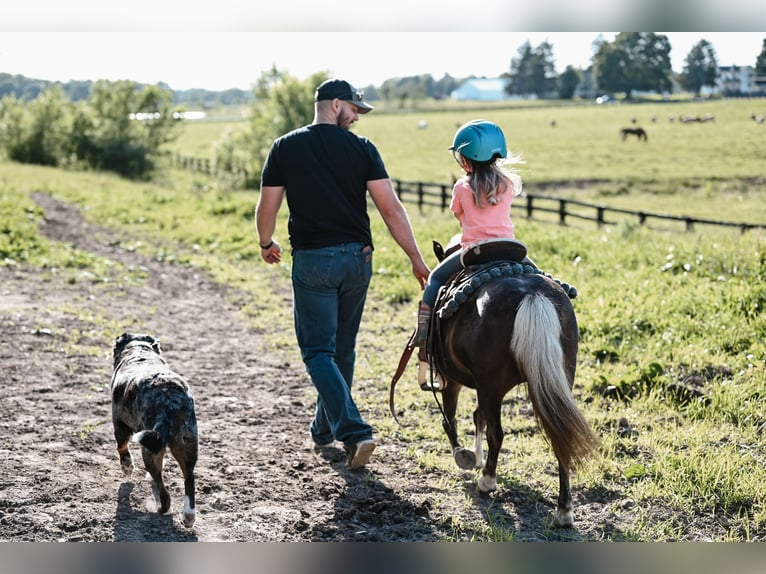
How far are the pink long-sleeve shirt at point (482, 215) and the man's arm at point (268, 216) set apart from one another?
123cm

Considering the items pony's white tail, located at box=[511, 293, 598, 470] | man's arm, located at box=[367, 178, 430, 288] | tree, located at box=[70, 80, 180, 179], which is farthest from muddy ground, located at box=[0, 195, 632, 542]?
tree, located at box=[70, 80, 180, 179]

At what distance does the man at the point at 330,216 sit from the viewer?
5312mm

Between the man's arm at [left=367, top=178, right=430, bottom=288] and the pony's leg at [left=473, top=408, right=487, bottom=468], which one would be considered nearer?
the man's arm at [left=367, top=178, right=430, bottom=288]

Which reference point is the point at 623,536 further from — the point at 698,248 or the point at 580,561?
the point at 698,248

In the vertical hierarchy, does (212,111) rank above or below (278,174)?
above

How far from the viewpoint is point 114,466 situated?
5.54m

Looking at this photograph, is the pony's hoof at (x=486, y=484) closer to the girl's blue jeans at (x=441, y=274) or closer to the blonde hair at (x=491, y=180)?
the girl's blue jeans at (x=441, y=274)

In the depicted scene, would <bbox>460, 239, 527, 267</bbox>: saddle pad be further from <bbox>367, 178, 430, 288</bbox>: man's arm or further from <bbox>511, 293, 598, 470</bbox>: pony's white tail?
<bbox>511, 293, 598, 470</bbox>: pony's white tail

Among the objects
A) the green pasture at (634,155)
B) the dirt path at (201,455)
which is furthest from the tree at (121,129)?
the dirt path at (201,455)

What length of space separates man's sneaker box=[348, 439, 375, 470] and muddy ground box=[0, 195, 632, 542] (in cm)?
14

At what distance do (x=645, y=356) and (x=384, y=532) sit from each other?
4151 mm

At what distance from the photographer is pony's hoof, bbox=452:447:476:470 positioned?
5.14 metres

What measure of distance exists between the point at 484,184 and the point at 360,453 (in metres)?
1.93

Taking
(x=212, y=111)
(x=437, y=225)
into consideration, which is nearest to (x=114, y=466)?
(x=437, y=225)
